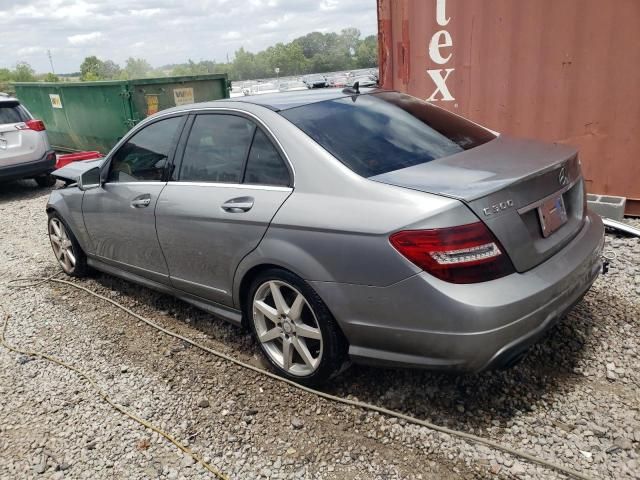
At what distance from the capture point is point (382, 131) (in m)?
2.93

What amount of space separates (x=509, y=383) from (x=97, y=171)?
3375 millimetres

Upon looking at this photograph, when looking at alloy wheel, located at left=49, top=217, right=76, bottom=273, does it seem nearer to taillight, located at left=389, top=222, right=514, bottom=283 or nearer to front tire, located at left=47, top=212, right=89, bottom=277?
front tire, located at left=47, top=212, right=89, bottom=277

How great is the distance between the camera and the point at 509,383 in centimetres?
280

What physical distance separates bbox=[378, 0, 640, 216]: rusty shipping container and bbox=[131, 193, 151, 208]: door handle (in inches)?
143

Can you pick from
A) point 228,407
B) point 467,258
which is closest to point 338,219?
point 467,258

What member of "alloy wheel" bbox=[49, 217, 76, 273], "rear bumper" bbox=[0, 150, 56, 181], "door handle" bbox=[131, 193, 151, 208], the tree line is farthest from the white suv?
the tree line

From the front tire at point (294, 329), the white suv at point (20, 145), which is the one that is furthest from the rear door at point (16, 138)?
the front tire at point (294, 329)

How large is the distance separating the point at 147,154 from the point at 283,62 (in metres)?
70.6

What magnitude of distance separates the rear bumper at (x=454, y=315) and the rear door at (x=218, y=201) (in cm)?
61

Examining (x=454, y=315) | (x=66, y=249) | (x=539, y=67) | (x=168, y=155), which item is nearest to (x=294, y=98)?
(x=168, y=155)

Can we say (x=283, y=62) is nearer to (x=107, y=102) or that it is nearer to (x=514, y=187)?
(x=107, y=102)

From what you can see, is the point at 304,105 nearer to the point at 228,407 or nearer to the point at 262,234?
the point at 262,234

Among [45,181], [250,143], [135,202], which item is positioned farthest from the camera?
[45,181]

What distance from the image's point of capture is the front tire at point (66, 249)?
15.6 feet
